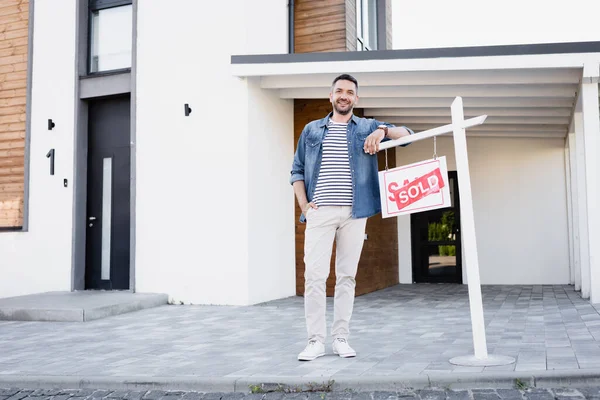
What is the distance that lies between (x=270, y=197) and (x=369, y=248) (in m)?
2.16

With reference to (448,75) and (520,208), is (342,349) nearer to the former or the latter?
(448,75)

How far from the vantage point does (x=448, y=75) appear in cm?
759

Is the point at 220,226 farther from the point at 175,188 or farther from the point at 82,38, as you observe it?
the point at 82,38

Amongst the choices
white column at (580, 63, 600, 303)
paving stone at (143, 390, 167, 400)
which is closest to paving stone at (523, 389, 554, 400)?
paving stone at (143, 390, 167, 400)

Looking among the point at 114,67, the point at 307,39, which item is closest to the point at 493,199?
the point at 307,39

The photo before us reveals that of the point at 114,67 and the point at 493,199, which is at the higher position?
the point at 114,67

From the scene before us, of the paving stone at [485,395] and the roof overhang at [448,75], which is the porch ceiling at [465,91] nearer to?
the roof overhang at [448,75]

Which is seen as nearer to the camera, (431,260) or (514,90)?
(514,90)

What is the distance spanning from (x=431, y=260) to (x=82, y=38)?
23.1ft

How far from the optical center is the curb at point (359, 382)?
3.48m

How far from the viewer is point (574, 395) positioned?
3.30m

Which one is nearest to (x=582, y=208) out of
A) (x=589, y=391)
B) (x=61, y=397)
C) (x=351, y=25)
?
(x=351, y=25)

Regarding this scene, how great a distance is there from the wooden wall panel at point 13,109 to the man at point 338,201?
626 centimetres

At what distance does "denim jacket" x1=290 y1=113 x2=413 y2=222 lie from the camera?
426 cm
